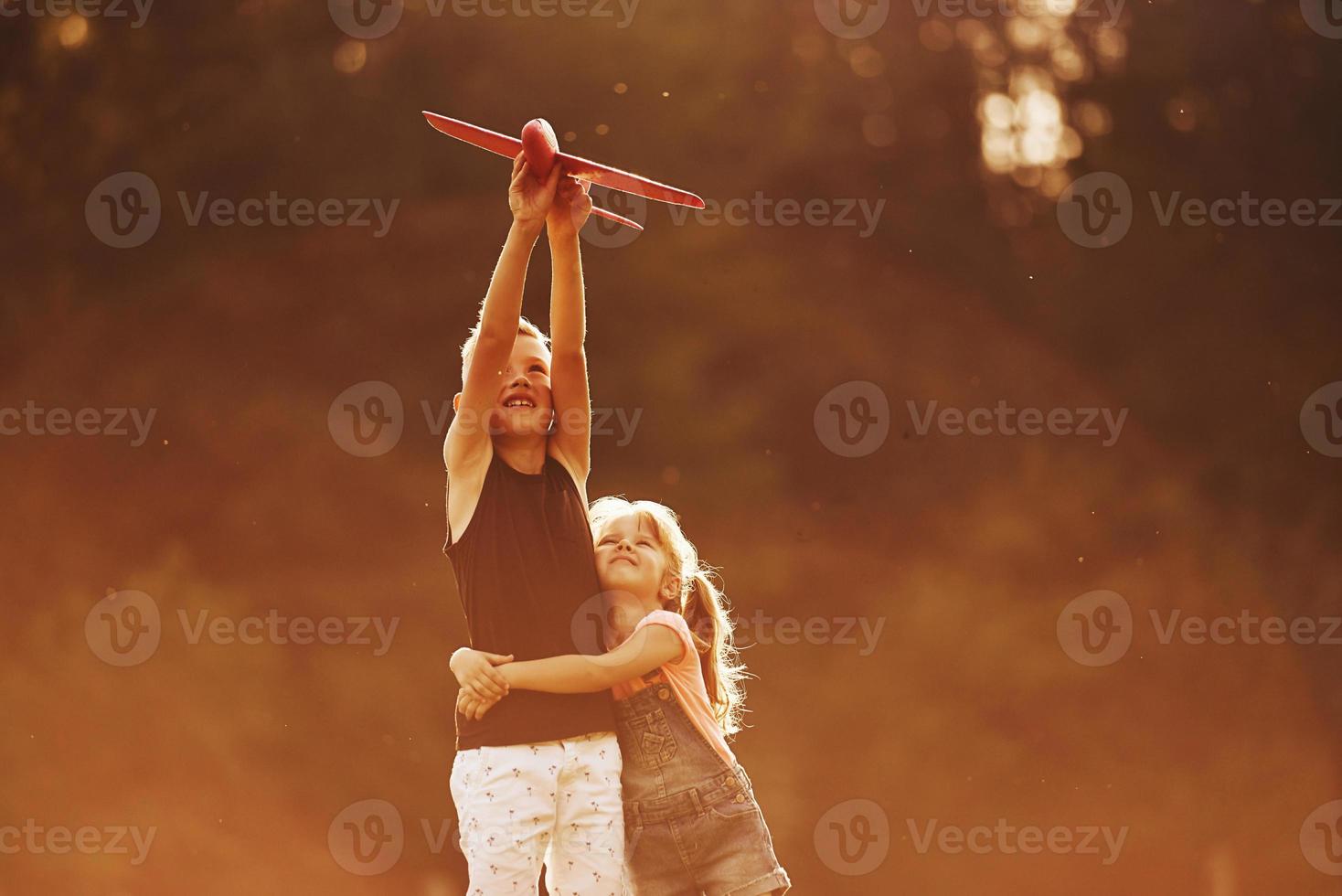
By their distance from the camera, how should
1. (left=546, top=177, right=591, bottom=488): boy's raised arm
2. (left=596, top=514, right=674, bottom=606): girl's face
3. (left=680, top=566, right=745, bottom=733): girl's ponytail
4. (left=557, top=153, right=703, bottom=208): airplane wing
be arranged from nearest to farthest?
1. (left=557, top=153, right=703, bottom=208): airplane wing
2. (left=546, top=177, right=591, bottom=488): boy's raised arm
3. (left=596, top=514, right=674, bottom=606): girl's face
4. (left=680, top=566, right=745, bottom=733): girl's ponytail

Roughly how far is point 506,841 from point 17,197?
106 inches

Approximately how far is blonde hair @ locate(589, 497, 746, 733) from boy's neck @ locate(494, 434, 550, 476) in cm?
17

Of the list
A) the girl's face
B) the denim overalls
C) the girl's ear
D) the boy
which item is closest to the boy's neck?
the boy

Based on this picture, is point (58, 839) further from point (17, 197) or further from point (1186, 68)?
point (1186, 68)

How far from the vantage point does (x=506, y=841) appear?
5.04 ft

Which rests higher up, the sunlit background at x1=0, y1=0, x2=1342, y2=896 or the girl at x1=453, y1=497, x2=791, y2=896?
the sunlit background at x1=0, y1=0, x2=1342, y2=896

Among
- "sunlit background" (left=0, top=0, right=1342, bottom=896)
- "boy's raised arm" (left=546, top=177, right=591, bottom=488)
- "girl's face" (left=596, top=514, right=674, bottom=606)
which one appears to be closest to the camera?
"boy's raised arm" (left=546, top=177, right=591, bottom=488)

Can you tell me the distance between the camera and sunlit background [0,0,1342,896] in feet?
10.3

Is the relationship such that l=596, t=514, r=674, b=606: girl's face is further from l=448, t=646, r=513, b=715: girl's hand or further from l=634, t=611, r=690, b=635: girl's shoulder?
l=448, t=646, r=513, b=715: girl's hand

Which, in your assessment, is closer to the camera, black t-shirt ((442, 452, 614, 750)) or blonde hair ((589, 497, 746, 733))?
black t-shirt ((442, 452, 614, 750))

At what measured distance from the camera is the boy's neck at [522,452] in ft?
5.57

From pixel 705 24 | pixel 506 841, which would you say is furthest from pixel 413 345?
pixel 506 841

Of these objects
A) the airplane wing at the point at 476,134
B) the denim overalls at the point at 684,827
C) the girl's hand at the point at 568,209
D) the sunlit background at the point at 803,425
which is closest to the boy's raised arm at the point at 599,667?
the denim overalls at the point at 684,827

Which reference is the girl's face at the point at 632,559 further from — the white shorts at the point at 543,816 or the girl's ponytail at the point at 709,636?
the white shorts at the point at 543,816
